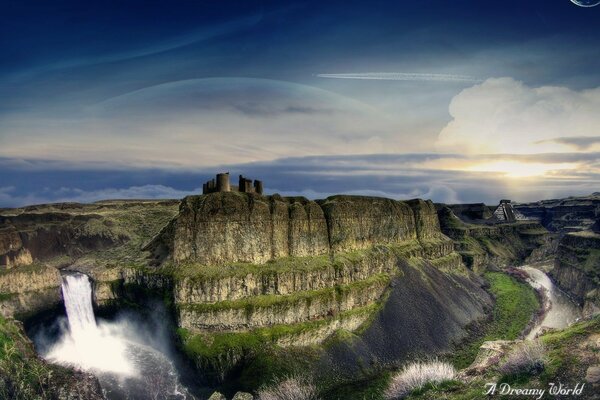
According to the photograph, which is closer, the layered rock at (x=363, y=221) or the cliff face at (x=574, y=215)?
the layered rock at (x=363, y=221)

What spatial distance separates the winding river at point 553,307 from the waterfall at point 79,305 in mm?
69815

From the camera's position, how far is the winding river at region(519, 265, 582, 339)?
7044 cm

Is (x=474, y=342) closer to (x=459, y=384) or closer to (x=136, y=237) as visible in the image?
(x=459, y=384)

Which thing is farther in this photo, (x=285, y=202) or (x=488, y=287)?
(x=488, y=287)

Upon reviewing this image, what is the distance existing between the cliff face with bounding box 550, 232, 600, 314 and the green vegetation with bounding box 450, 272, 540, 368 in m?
8.83

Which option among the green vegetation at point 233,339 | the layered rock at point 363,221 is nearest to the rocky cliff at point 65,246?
the green vegetation at point 233,339

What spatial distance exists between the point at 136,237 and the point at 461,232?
97579 millimetres

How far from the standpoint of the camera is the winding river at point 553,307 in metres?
70.4

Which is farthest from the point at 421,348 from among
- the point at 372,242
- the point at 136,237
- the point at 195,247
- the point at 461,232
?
the point at 136,237

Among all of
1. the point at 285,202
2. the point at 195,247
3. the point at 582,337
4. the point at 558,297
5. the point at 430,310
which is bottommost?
the point at 558,297

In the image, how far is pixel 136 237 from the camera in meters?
115

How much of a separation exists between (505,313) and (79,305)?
3052 inches

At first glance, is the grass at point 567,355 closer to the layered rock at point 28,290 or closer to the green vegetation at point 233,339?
the green vegetation at point 233,339

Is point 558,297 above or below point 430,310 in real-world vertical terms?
below
